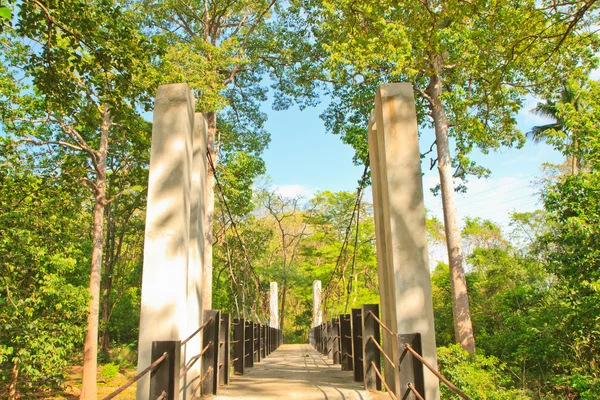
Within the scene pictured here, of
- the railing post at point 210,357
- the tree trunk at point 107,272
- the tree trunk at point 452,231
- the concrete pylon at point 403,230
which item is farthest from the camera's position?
the tree trunk at point 107,272

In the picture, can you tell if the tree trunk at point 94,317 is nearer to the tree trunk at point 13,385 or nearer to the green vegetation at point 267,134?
the green vegetation at point 267,134

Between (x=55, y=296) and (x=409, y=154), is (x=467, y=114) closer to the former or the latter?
(x=409, y=154)

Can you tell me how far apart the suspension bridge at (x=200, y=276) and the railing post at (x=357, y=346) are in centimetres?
27

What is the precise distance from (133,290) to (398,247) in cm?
1635

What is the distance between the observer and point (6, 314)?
25.3 feet

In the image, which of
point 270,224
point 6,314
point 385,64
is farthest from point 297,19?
point 270,224

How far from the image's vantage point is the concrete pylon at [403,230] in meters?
2.90

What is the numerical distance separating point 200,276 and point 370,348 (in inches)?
57.6

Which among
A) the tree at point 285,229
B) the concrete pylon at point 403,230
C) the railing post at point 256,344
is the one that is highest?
the tree at point 285,229

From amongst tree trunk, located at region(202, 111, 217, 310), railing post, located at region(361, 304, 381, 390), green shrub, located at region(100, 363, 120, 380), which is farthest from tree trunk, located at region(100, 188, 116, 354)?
railing post, located at region(361, 304, 381, 390)

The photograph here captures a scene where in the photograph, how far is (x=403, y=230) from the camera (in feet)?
9.95

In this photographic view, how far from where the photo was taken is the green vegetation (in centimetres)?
439

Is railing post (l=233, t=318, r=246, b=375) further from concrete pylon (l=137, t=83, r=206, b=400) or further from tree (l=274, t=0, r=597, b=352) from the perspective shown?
tree (l=274, t=0, r=597, b=352)

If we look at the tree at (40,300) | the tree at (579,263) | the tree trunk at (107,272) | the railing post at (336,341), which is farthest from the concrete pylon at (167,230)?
the tree trunk at (107,272)
